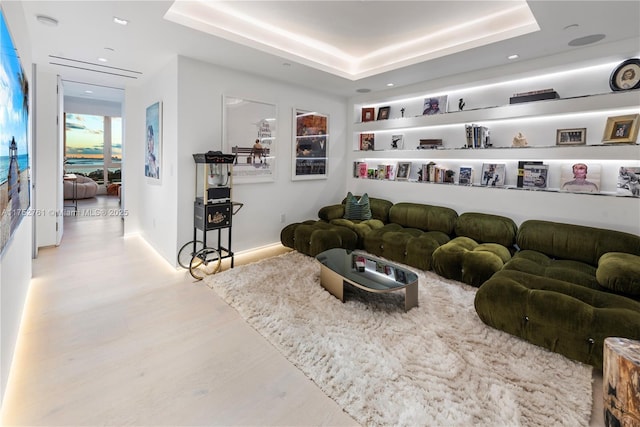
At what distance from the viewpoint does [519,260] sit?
10.3 ft

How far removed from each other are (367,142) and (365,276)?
324cm

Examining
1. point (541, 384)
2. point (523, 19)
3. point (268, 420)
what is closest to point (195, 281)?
point (268, 420)

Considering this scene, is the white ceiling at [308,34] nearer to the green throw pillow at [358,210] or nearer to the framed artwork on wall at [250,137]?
the framed artwork on wall at [250,137]

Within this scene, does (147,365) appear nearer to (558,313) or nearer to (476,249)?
(558,313)

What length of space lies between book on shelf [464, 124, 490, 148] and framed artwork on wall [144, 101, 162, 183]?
160 inches

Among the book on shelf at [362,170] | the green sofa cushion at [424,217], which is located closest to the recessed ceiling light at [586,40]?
the green sofa cushion at [424,217]

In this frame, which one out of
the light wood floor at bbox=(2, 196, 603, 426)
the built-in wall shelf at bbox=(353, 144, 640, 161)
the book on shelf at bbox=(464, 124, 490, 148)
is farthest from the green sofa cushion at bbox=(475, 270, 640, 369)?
the book on shelf at bbox=(464, 124, 490, 148)

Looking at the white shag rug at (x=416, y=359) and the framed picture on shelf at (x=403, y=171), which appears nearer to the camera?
the white shag rug at (x=416, y=359)

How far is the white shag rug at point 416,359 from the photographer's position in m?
1.81

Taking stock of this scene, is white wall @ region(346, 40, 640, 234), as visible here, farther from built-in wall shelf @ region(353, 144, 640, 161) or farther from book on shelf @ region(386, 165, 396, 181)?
book on shelf @ region(386, 165, 396, 181)

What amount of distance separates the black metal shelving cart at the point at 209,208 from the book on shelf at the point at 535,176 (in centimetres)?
351

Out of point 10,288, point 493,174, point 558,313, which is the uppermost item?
point 493,174

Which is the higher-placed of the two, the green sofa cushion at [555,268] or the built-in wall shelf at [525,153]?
the built-in wall shelf at [525,153]

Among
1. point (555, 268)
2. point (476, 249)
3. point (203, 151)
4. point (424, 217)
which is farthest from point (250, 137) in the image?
point (555, 268)
